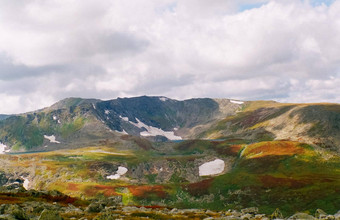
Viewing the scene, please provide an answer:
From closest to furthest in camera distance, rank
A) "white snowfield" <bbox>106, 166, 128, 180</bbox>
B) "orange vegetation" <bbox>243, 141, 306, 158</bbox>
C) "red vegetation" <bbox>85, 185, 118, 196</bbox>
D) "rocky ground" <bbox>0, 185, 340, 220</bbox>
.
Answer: "rocky ground" <bbox>0, 185, 340, 220</bbox> → "red vegetation" <bbox>85, 185, 118, 196</bbox> → "orange vegetation" <bbox>243, 141, 306, 158</bbox> → "white snowfield" <bbox>106, 166, 128, 180</bbox>

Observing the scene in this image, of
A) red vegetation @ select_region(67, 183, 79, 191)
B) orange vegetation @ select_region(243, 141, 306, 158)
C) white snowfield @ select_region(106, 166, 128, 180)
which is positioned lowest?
white snowfield @ select_region(106, 166, 128, 180)

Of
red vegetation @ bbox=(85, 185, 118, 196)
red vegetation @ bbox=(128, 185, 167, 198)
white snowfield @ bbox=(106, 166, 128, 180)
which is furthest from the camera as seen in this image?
white snowfield @ bbox=(106, 166, 128, 180)

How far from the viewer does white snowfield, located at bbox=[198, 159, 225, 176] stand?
174 m

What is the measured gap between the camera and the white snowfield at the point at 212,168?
571ft

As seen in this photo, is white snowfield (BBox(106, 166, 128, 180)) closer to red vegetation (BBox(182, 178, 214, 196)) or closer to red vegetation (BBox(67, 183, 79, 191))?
red vegetation (BBox(67, 183, 79, 191))

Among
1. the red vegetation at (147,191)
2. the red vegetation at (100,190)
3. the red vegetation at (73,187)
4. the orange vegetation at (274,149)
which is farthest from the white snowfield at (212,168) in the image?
the red vegetation at (73,187)

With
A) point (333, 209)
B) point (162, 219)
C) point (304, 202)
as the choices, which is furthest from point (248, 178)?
point (162, 219)

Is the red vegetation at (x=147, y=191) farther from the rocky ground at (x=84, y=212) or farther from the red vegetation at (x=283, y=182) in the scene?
the rocky ground at (x=84, y=212)

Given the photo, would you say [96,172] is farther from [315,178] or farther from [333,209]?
[333,209]

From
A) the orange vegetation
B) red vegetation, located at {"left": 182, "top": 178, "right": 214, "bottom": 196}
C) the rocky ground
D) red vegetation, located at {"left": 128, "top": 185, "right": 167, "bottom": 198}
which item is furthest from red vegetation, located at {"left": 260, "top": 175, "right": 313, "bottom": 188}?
the rocky ground

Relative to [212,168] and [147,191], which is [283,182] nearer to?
[147,191]

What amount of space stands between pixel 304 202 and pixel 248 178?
116 feet

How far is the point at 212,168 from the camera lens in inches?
7121

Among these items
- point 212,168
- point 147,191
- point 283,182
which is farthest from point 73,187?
point 283,182
